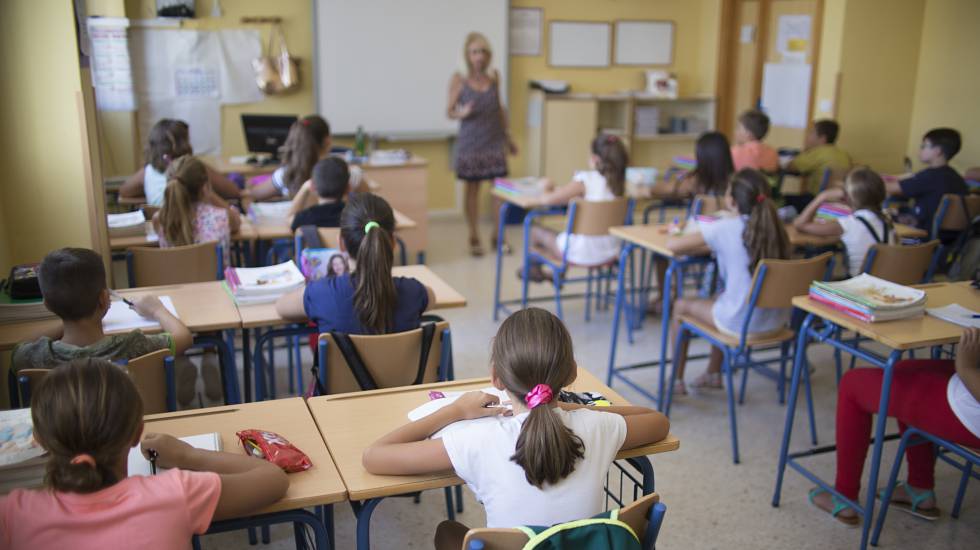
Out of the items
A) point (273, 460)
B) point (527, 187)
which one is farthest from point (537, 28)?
point (273, 460)

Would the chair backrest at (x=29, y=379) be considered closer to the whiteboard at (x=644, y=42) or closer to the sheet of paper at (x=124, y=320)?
the sheet of paper at (x=124, y=320)

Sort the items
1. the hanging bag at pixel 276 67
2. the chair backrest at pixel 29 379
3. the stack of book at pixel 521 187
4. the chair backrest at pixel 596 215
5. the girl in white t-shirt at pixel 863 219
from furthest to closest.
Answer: the hanging bag at pixel 276 67 < the stack of book at pixel 521 187 < the chair backrest at pixel 596 215 < the girl in white t-shirt at pixel 863 219 < the chair backrest at pixel 29 379

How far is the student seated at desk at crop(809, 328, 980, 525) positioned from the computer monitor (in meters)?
A: 4.21

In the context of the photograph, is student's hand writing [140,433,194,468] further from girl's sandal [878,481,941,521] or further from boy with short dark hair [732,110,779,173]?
boy with short dark hair [732,110,779,173]

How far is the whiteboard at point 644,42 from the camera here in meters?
8.27

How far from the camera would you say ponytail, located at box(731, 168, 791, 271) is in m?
3.32

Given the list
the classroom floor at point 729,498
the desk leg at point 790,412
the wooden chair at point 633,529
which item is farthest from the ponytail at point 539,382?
the desk leg at point 790,412

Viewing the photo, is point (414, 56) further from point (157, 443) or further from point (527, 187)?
point (157, 443)

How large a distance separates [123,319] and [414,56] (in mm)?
5231

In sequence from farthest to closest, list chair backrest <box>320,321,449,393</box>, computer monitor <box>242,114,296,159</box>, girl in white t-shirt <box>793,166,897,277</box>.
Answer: computer monitor <box>242,114,296,159</box> → girl in white t-shirt <box>793,166,897,277</box> → chair backrest <box>320,321,449,393</box>

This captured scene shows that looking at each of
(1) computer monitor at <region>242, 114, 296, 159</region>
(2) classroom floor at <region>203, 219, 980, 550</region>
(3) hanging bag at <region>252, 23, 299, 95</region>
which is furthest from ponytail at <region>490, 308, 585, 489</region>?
(3) hanging bag at <region>252, 23, 299, 95</region>

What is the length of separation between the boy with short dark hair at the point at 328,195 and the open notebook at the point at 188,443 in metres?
2.03

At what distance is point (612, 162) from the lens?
470 centimetres

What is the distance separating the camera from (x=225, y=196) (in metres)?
4.66
